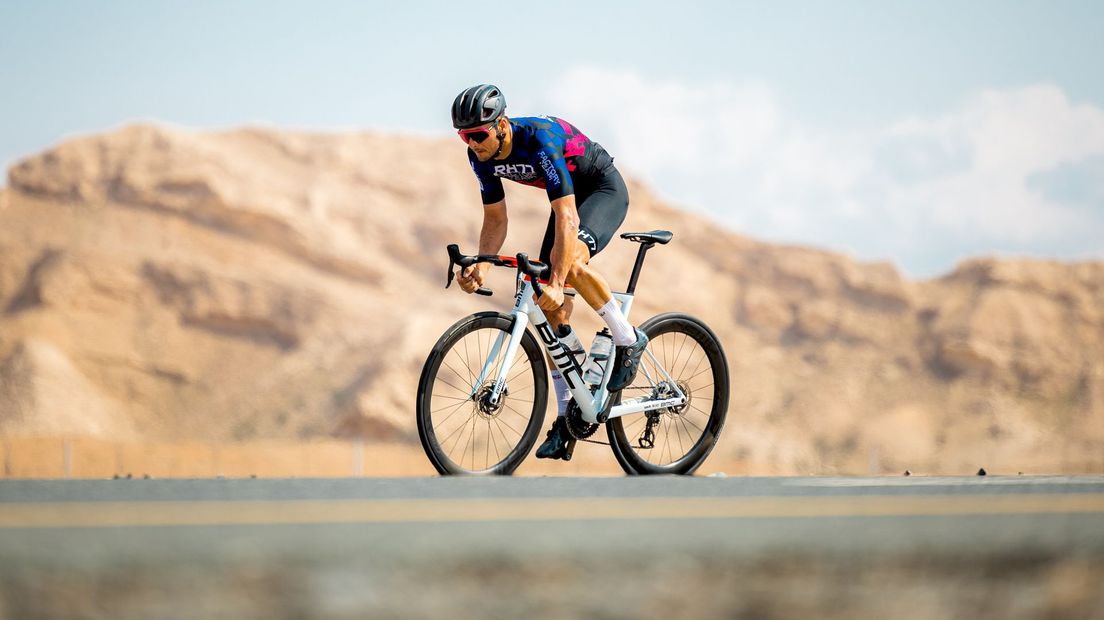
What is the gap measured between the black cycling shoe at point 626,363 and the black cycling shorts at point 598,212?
497 millimetres

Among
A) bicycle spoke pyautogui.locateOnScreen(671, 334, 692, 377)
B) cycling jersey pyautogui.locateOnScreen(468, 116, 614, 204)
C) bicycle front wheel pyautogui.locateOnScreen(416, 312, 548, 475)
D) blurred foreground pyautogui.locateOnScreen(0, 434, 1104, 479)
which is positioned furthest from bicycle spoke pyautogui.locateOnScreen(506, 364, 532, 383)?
blurred foreground pyautogui.locateOnScreen(0, 434, 1104, 479)

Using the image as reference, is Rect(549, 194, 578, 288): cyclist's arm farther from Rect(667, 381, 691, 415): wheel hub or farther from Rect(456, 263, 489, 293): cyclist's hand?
Rect(667, 381, 691, 415): wheel hub

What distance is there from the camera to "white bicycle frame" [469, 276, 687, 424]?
4.96m

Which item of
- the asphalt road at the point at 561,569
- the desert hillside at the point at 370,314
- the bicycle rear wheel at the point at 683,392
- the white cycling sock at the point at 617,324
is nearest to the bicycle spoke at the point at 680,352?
the bicycle rear wheel at the point at 683,392

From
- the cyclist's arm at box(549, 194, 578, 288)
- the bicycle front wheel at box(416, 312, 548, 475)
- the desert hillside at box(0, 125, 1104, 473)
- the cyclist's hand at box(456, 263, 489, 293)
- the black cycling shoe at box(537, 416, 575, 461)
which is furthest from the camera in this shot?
the desert hillside at box(0, 125, 1104, 473)

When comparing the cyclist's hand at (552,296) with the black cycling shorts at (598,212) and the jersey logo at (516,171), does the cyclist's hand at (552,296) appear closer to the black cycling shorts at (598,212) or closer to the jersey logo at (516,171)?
the black cycling shorts at (598,212)

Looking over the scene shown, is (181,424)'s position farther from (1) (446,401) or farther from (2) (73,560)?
(2) (73,560)

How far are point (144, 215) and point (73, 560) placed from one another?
169ft

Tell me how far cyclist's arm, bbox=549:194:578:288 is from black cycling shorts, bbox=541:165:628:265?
0.26 meters

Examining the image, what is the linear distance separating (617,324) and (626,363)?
212 millimetres

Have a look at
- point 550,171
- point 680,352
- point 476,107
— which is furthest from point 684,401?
point 476,107

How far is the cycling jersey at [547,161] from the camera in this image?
5164mm

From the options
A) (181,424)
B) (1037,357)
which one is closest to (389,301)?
(181,424)

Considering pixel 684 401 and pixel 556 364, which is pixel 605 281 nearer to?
pixel 556 364
